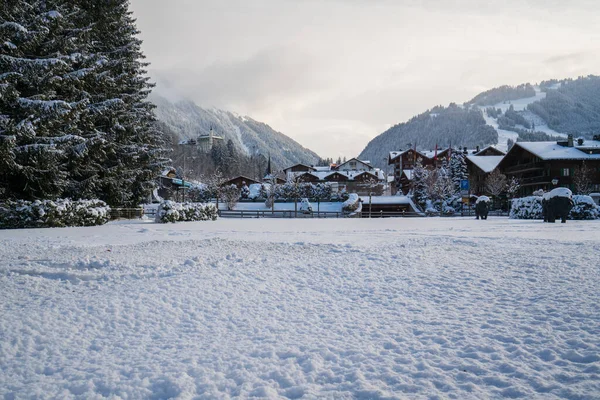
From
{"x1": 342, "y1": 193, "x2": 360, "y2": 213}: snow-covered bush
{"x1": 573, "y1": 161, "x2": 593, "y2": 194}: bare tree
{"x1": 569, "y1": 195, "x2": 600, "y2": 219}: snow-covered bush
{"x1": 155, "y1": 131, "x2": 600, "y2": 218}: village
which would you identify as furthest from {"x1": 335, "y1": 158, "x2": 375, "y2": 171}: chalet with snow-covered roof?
{"x1": 569, "y1": 195, "x2": 600, "y2": 219}: snow-covered bush

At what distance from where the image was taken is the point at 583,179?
51.8 m

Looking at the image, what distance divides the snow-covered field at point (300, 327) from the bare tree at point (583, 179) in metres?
51.5

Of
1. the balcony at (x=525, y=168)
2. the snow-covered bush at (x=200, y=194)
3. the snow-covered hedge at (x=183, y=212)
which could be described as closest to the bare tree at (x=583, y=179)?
the balcony at (x=525, y=168)

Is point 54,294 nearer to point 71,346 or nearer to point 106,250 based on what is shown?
point 71,346

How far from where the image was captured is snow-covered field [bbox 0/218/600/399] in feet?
12.2

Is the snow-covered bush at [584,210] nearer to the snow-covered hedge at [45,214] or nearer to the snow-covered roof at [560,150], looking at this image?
the snow-covered roof at [560,150]

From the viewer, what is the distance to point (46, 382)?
12.4 ft

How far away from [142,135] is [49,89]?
9755 millimetres

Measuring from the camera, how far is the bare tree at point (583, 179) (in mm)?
51719

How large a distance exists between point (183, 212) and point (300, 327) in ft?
80.3

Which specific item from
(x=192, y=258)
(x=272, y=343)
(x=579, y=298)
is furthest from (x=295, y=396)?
(x=192, y=258)

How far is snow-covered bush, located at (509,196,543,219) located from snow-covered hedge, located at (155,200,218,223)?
2485 centimetres

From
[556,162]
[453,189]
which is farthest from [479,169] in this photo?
[556,162]

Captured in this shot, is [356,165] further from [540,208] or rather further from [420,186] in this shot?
[540,208]
